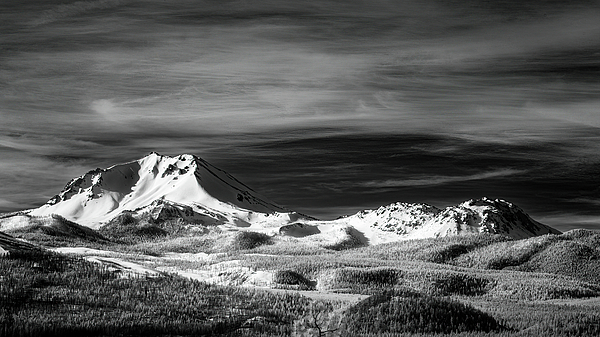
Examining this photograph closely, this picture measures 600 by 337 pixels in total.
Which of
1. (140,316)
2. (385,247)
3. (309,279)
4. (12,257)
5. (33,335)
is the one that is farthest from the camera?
(385,247)

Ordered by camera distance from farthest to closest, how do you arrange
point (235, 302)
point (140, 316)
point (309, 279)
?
point (309, 279), point (235, 302), point (140, 316)

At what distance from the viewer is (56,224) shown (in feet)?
383

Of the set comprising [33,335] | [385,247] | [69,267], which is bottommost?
[33,335]

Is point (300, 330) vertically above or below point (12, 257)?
below

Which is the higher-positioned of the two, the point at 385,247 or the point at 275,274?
the point at 385,247

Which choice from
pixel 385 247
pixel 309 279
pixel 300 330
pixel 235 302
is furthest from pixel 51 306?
pixel 385 247

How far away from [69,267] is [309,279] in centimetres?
2271

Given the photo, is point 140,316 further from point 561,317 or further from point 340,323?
point 561,317

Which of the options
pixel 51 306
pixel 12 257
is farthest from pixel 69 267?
pixel 51 306

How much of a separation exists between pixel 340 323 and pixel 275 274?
21093mm

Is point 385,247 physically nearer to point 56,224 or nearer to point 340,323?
point 56,224

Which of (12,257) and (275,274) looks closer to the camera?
(12,257)

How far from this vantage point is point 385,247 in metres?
98.0

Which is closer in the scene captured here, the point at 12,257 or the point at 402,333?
the point at 402,333
